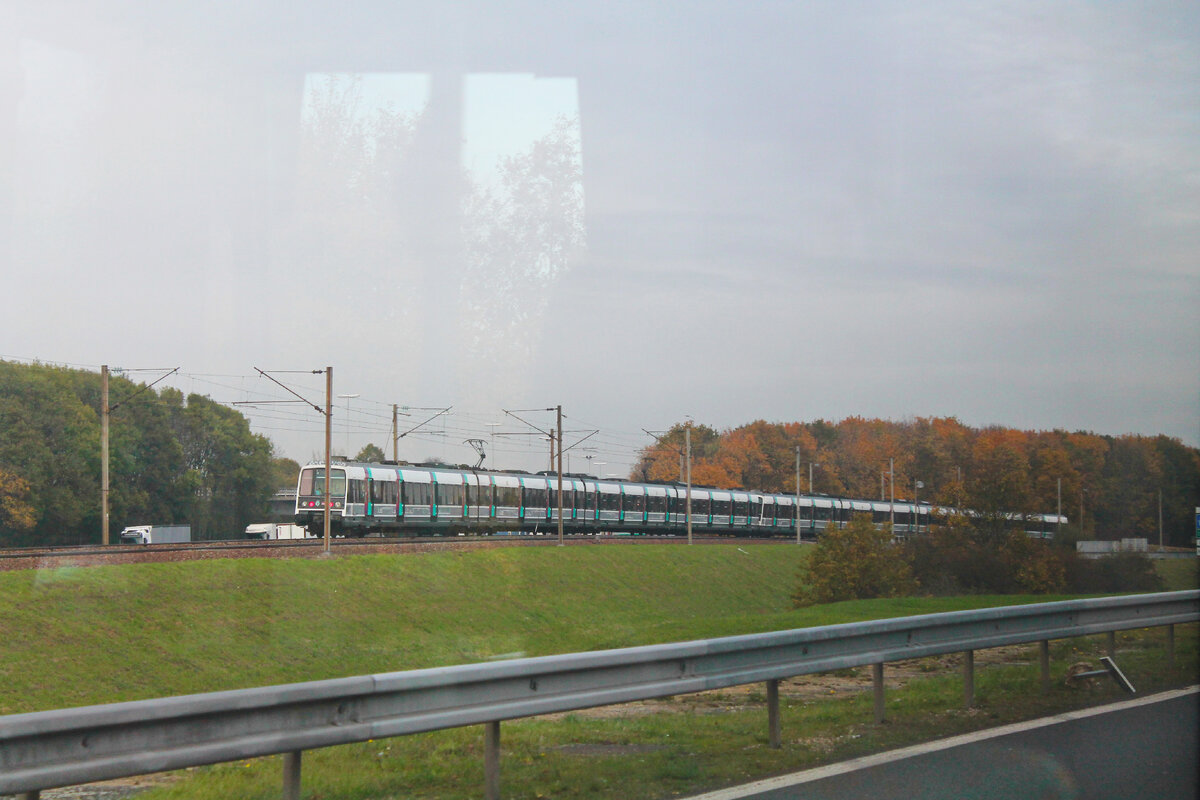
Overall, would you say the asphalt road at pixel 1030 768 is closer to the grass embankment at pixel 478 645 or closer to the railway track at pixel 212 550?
the grass embankment at pixel 478 645

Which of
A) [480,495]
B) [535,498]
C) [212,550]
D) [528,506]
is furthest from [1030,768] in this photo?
[535,498]

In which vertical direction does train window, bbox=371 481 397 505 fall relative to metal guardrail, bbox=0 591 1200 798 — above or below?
above

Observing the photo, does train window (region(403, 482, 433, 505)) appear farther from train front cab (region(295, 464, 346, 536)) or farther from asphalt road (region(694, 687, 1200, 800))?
asphalt road (region(694, 687, 1200, 800))

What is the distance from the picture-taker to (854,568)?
1473 inches

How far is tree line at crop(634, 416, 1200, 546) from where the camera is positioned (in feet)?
309

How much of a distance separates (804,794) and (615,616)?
3595 cm

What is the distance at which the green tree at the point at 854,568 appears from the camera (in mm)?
37312

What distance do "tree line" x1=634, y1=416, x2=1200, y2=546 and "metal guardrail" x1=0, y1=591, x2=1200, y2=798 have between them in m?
78.8

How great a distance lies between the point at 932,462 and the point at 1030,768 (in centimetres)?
11522

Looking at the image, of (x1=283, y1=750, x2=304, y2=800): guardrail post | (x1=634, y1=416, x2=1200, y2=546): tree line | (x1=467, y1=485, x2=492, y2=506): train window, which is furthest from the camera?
(x1=634, y1=416, x2=1200, y2=546): tree line

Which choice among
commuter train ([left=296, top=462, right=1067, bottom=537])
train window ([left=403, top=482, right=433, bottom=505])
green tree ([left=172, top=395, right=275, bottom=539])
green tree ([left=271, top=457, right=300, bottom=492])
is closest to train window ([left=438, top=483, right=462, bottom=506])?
commuter train ([left=296, top=462, right=1067, bottom=537])

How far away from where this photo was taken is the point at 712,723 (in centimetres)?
966

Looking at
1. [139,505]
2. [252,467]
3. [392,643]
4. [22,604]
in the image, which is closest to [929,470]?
[252,467]

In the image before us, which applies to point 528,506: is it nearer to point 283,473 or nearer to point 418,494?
point 418,494
